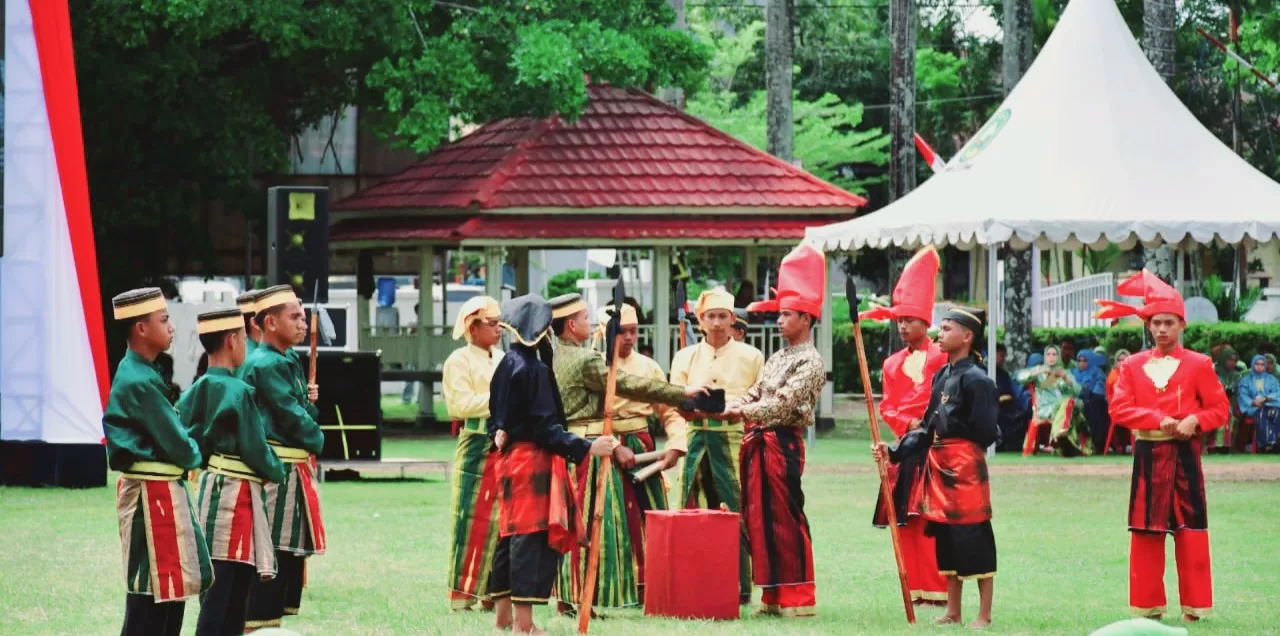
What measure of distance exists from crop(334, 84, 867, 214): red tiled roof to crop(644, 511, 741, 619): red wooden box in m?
16.8

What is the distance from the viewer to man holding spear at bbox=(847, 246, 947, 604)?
12.2m

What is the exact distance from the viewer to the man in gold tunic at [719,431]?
489 inches

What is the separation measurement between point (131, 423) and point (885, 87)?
45132mm

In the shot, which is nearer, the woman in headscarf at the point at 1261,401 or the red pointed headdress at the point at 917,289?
the red pointed headdress at the point at 917,289

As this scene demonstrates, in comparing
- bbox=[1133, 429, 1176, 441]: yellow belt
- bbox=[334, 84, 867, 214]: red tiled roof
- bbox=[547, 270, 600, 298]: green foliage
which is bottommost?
bbox=[1133, 429, 1176, 441]: yellow belt

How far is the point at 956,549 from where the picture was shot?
36.8 ft

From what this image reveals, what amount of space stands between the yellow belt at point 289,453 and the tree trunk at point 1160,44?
17.5m

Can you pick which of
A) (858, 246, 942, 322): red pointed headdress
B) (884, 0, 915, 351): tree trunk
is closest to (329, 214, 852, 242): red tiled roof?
(884, 0, 915, 351): tree trunk

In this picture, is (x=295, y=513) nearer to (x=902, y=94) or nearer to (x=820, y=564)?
(x=820, y=564)

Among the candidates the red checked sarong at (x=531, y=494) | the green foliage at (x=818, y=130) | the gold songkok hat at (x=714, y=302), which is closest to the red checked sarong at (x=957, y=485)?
the gold songkok hat at (x=714, y=302)

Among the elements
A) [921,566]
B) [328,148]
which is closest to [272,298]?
[921,566]

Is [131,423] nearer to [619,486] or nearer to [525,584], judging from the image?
[525,584]

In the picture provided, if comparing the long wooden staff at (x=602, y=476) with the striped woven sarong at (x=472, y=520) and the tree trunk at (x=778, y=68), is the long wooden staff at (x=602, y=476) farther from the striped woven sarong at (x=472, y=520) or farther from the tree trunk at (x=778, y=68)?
the tree trunk at (x=778, y=68)

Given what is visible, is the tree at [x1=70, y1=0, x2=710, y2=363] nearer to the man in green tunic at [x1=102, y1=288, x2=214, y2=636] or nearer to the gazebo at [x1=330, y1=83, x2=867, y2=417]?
the gazebo at [x1=330, y1=83, x2=867, y2=417]
